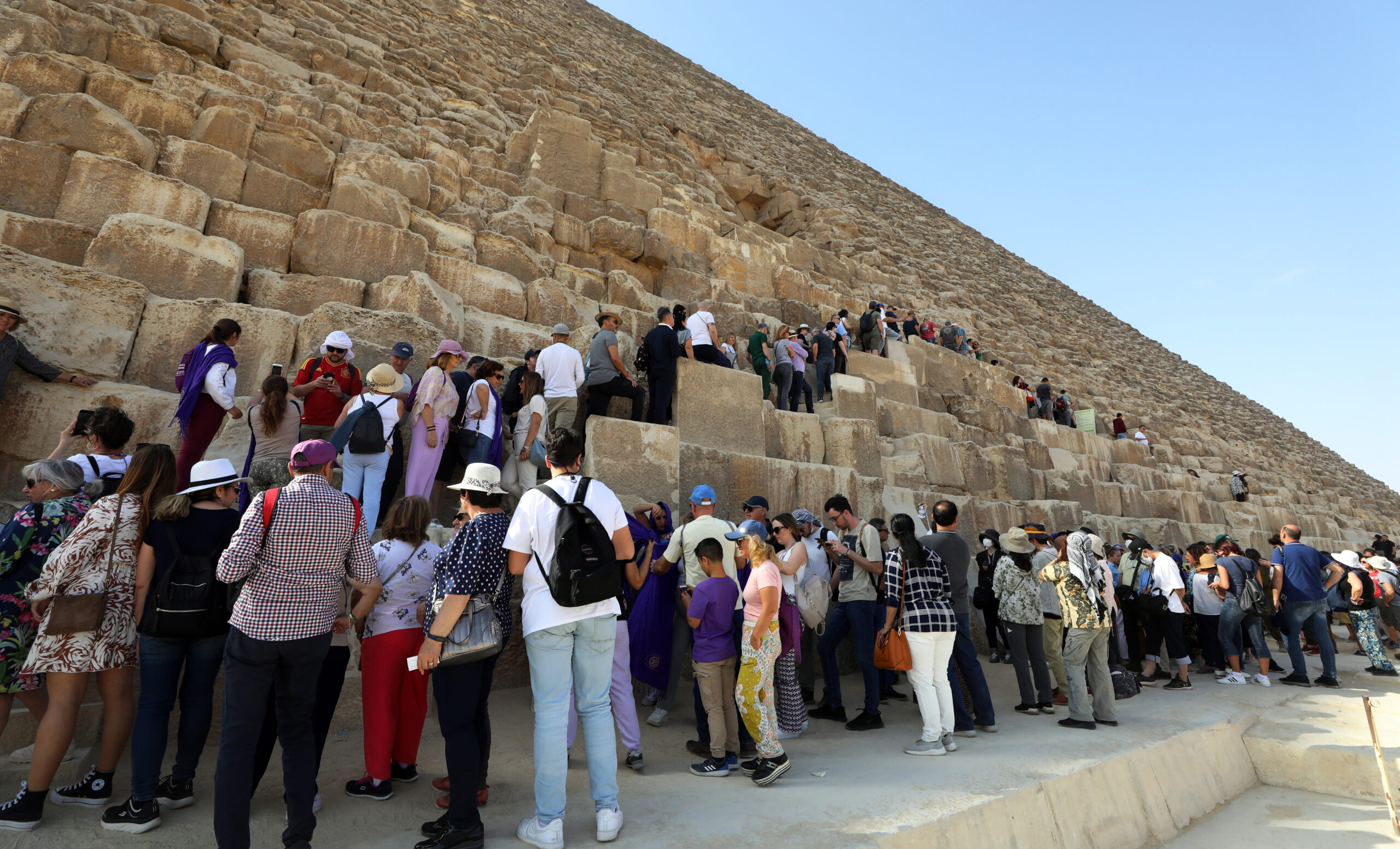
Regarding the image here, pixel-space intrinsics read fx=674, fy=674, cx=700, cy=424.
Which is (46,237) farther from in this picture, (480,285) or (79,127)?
(480,285)

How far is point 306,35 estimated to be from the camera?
33.1ft

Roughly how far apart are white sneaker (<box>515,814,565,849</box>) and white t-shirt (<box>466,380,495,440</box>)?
259cm

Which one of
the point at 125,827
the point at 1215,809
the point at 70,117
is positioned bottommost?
the point at 1215,809

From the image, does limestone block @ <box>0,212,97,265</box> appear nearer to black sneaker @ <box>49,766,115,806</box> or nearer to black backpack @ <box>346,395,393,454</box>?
black backpack @ <box>346,395,393,454</box>

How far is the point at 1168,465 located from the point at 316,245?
712 inches

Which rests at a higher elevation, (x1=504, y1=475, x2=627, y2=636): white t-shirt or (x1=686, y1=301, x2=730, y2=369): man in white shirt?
(x1=686, y1=301, x2=730, y2=369): man in white shirt

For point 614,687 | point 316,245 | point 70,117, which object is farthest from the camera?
point 316,245

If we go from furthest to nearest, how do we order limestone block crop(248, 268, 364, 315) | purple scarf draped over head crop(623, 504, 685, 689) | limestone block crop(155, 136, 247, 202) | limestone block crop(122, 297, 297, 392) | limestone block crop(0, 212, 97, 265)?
limestone block crop(155, 136, 247, 202)
limestone block crop(248, 268, 364, 315)
limestone block crop(0, 212, 97, 265)
limestone block crop(122, 297, 297, 392)
purple scarf draped over head crop(623, 504, 685, 689)

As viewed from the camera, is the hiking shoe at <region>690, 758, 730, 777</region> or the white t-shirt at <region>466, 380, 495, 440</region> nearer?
the hiking shoe at <region>690, 758, 730, 777</region>

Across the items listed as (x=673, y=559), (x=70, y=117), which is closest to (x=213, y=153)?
(x=70, y=117)

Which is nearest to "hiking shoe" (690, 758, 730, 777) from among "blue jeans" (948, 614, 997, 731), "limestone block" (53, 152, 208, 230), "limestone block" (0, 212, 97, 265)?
"blue jeans" (948, 614, 997, 731)

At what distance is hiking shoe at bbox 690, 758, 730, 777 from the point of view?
11.2ft

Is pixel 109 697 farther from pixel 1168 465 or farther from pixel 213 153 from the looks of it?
pixel 1168 465

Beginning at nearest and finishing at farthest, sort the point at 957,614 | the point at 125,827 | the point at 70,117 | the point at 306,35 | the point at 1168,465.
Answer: the point at 125,827 < the point at 957,614 < the point at 70,117 < the point at 306,35 < the point at 1168,465
